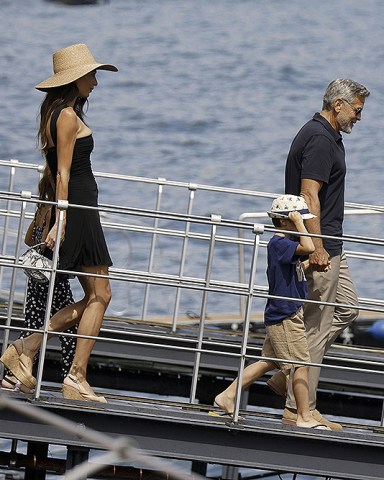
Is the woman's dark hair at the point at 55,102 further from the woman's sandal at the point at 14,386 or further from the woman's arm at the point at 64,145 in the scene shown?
the woman's sandal at the point at 14,386

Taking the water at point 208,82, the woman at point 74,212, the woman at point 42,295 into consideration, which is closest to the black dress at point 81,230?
the woman at point 74,212

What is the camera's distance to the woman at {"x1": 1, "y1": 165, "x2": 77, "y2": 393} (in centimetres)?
703

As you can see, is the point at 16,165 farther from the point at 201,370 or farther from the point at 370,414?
the point at 370,414

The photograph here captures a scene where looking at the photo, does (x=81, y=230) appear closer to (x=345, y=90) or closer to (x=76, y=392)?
(x=76, y=392)

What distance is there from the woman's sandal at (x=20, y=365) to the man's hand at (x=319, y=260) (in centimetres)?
149

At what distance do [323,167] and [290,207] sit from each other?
29 centimetres

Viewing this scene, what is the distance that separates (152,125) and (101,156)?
3.06 metres

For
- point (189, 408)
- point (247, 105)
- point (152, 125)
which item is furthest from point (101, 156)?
point (189, 408)

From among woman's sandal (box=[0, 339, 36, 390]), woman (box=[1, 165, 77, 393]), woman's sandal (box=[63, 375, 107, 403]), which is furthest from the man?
woman's sandal (box=[0, 339, 36, 390])

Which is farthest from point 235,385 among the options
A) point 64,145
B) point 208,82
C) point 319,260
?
point 208,82

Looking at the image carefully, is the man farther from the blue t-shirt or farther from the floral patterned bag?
the floral patterned bag

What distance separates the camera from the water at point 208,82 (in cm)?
2700

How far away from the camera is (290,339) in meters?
6.93

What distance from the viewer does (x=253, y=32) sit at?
42156 millimetres
